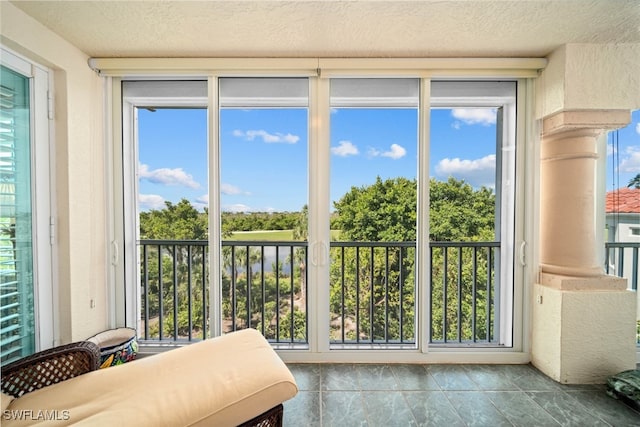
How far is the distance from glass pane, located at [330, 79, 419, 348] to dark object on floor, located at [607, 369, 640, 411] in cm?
136

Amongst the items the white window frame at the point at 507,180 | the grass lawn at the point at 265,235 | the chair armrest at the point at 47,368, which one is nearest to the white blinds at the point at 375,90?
the white window frame at the point at 507,180

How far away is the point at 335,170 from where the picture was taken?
8.47ft

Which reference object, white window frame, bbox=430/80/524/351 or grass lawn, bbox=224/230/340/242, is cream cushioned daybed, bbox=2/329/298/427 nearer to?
grass lawn, bbox=224/230/340/242

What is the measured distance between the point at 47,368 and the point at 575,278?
345cm

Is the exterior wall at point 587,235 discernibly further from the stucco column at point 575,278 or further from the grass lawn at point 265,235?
the grass lawn at point 265,235

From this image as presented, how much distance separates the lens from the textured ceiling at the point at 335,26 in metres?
1.76

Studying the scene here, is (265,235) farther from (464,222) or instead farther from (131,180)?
(464,222)

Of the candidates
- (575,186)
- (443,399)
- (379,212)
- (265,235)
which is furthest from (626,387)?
(265,235)

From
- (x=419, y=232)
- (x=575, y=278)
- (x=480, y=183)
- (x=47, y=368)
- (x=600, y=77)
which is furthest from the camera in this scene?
(x=480, y=183)

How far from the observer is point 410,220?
2846 mm

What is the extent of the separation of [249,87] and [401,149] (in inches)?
59.9

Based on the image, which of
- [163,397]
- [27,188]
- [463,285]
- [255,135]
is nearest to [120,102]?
[27,188]

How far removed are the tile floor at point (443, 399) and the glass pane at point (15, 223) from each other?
184 cm

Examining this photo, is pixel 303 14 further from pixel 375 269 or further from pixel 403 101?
pixel 375 269
